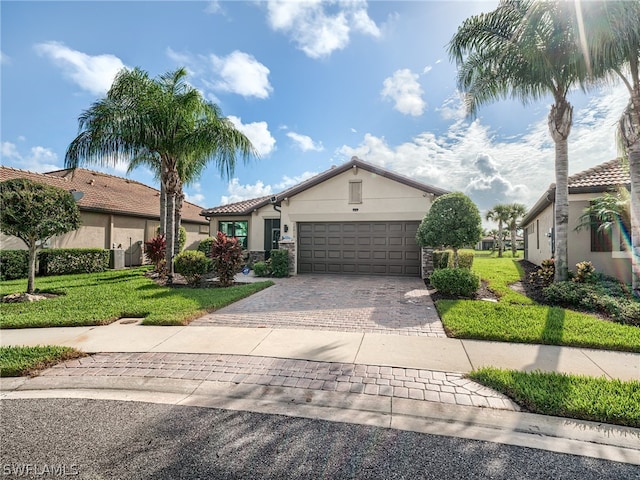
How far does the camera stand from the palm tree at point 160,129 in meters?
11.0

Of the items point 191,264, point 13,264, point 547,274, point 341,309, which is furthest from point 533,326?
point 13,264

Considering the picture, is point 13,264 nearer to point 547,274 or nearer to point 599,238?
point 547,274

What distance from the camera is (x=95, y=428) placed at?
3.01m

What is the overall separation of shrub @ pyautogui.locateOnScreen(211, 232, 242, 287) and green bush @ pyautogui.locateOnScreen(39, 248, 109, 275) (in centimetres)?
826

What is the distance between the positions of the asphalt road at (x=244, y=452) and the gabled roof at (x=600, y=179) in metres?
11.0

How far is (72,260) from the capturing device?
14.2 metres

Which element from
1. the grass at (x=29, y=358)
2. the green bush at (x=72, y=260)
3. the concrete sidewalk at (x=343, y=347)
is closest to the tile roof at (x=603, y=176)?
the concrete sidewalk at (x=343, y=347)

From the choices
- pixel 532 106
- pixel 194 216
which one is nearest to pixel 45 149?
pixel 194 216

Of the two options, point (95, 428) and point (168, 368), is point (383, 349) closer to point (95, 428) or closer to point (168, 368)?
point (168, 368)

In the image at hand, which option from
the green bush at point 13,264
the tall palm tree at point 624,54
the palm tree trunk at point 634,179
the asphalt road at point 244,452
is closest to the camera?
the asphalt road at point 244,452

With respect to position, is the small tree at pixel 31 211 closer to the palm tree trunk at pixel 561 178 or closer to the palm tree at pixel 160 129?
the palm tree at pixel 160 129

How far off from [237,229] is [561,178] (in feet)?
50.9

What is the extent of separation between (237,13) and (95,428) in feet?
36.8

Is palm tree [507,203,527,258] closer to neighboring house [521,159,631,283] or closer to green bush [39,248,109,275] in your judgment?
neighboring house [521,159,631,283]
